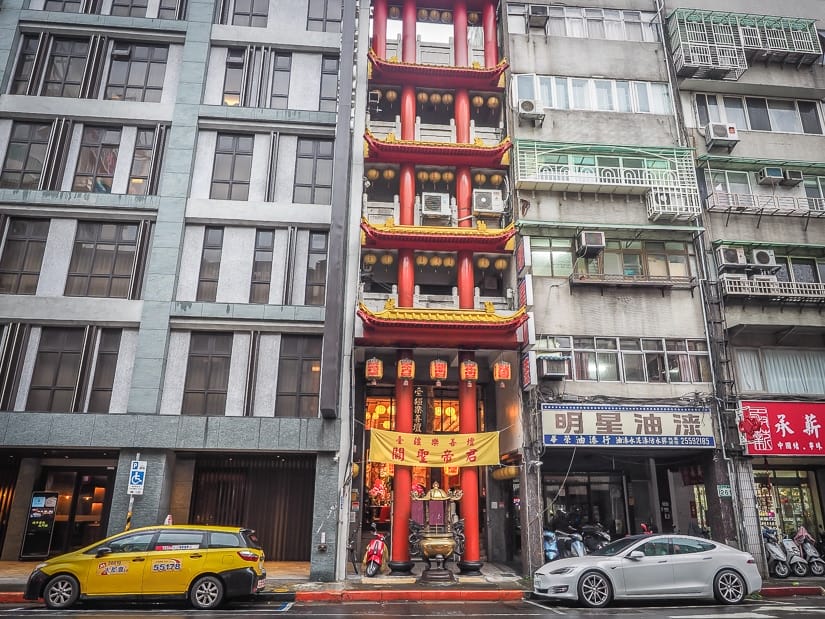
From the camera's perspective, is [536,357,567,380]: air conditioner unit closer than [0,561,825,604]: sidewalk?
No

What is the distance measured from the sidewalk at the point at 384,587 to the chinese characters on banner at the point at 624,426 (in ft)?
15.2

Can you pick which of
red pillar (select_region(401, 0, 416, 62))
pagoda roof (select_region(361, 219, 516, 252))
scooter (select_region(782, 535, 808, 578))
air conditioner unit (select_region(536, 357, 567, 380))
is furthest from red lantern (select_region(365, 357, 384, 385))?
scooter (select_region(782, 535, 808, 578))

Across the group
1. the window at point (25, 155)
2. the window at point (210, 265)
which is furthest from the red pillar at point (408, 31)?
the window at point (25, 155)

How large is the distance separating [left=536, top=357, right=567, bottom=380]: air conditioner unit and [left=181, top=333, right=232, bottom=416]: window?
10.9 meters

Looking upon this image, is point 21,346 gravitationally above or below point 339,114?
below

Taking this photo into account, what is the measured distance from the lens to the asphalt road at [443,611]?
10977mm

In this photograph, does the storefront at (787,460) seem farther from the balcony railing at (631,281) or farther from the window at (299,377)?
the window at (299,377)

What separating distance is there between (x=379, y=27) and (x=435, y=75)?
3526 mm

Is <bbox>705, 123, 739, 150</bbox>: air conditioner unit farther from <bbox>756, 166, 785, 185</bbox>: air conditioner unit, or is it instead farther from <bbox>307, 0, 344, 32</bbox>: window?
<bbox>307, 0, 344, 32</bbox>: window

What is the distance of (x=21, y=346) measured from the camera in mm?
17938

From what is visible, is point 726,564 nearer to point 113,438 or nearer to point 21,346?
point 113,438

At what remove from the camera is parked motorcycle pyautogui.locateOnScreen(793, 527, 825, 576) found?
17750 millimetres

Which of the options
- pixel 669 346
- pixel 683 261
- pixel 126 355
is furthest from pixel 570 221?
pixel 126 355

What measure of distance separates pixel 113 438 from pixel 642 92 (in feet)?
80.4
